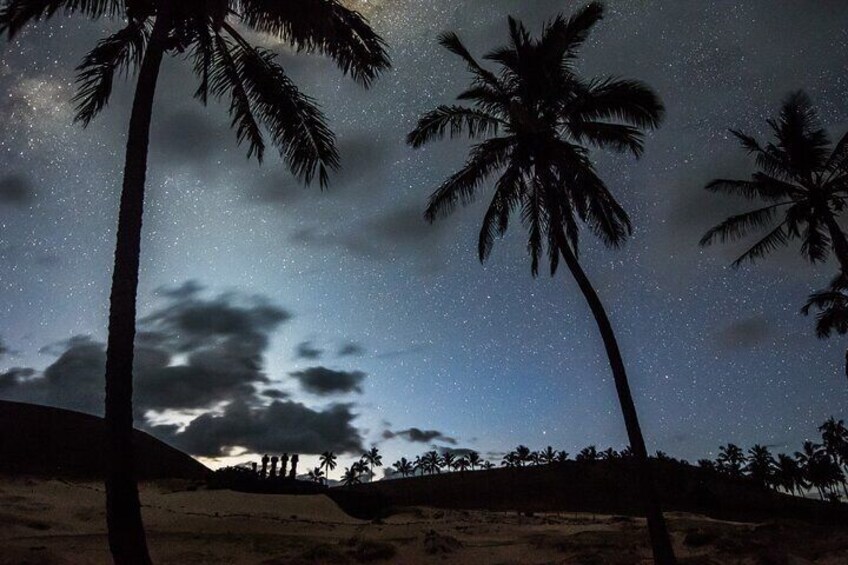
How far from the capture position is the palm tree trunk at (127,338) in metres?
6.20

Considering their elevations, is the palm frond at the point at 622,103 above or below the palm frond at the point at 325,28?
above

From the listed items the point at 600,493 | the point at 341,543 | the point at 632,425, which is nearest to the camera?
the point at 632,425

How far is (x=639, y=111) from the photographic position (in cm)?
1520

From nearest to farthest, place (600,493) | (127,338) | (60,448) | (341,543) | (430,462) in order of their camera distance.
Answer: (127,338)
(341,543)
(60,448)
(600,493)
(430,462)

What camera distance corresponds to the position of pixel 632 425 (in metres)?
12.6

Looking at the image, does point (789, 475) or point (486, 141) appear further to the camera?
point (789, 475)

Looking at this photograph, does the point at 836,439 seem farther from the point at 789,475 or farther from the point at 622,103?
the point at 622,103

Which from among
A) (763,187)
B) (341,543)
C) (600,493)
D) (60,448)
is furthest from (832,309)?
(60,448)

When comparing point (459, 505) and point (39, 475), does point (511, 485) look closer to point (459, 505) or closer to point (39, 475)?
point (459, 505)

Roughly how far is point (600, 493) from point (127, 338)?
73639 mm

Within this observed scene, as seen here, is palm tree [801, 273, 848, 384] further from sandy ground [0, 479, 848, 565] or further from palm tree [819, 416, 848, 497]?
palm tree [819, 416, 848, 497]

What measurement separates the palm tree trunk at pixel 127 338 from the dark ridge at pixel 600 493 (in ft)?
190

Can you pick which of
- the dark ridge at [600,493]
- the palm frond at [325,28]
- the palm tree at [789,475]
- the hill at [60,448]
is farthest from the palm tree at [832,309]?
the palm tree at [789,475]

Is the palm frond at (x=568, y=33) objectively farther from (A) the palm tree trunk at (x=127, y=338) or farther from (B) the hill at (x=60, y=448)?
(B) the hill at (x=60, y=448)
